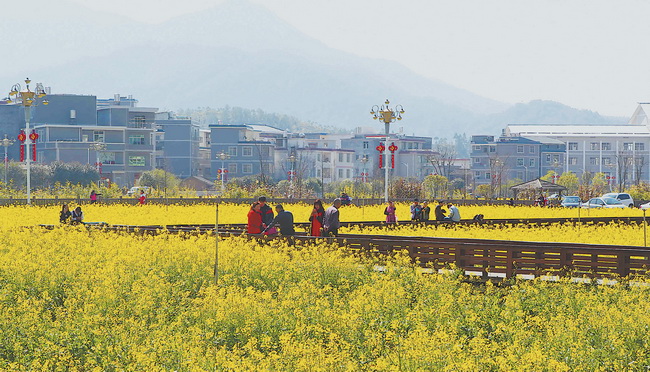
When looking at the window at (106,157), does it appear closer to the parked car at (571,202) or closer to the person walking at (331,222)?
the parked car at (571,202)

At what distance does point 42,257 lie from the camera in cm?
2416

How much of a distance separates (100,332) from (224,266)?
25.7ft

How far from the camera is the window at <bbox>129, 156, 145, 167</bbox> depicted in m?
116

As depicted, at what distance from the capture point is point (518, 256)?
22.1 meters

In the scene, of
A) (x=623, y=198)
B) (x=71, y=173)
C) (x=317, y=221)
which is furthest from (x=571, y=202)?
(x=71, y=173)

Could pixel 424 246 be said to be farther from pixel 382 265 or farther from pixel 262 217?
pixel 262 217

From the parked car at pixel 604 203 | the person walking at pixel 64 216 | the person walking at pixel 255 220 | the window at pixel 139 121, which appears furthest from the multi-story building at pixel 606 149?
the person walking at pixel 255 220

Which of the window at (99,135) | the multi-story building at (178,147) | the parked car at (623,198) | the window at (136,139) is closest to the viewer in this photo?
the parked car at (623,198)

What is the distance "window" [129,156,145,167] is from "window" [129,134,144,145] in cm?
173

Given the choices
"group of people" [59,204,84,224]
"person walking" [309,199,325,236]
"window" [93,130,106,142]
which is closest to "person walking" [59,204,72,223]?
"group of people" [59,204,84,224]

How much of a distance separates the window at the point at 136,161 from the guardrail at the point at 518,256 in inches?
3714

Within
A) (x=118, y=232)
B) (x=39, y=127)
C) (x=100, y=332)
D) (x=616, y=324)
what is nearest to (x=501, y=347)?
(x=616, y=324)

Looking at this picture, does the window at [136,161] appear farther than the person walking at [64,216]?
Yes

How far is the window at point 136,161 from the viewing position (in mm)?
116000
